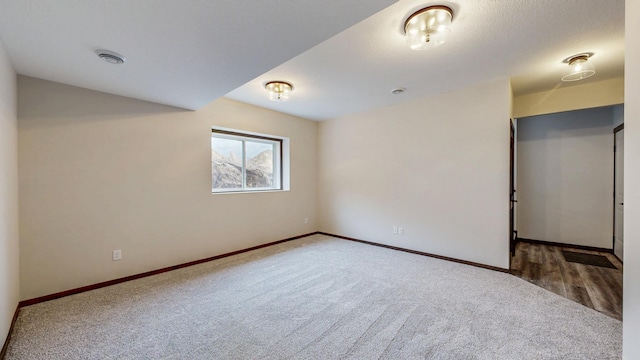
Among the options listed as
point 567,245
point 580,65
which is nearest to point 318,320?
point 580,65

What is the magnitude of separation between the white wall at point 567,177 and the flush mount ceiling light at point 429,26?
3884 millimetres

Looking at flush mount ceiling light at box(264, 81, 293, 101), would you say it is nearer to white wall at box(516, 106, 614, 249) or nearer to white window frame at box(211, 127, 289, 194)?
white window frame at box(211, 127, 289, 194)

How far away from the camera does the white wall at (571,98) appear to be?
315 centimetres

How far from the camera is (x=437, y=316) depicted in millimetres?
2121

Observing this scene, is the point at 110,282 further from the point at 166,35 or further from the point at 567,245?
the point at 567,245

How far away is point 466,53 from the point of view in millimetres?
2432

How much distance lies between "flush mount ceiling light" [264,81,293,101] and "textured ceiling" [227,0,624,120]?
0.37ft

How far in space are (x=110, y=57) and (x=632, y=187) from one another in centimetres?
351

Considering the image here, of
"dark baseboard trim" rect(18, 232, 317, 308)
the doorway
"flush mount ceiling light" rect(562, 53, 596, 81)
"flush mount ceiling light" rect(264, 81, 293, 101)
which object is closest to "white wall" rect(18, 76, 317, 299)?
"dark baseboard trim" rect(18, 232, 317, 308)

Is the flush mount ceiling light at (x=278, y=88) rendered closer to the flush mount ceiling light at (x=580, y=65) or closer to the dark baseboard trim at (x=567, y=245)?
the flush mount ceiling light at (x=580, y=65)

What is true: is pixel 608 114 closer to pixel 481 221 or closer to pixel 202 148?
pixel 481 221

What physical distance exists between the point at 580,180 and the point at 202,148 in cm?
617

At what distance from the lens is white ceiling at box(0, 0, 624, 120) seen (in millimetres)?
1465

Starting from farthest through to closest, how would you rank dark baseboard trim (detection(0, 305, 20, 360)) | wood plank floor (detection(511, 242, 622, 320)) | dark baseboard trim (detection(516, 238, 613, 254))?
dark baseboard trim (detection(516, 238, 613, 254)) < wood plank floor (detection(511, 242, 622, 320)) < dark baseboard trim (detection(0, 305, 20, 360))
